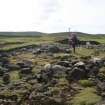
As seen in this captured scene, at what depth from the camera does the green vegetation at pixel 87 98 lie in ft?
93.5

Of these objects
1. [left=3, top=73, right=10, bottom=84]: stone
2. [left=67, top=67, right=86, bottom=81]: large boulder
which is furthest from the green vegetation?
Answer: [left=3, top=73, right=10, bottom=84]: stone

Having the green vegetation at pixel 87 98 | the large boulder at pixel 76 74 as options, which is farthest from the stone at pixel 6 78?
the green vegetation at pixel 87 98

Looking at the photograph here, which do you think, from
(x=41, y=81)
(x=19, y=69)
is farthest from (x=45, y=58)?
(x=41, y=81)

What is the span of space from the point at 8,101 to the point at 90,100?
693 centimetres

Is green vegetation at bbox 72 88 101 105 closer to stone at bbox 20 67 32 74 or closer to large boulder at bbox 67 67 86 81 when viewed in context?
large boulder at bbox 67 67 86 81

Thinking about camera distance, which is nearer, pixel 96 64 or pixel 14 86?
pixel 14 86

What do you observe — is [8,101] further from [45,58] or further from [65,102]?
[45,58]

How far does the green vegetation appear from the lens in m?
28.5

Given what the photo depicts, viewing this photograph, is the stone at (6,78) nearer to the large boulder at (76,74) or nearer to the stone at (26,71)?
the stone at (26,71)

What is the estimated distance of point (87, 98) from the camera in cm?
2948

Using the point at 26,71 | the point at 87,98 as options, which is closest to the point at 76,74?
the point at 26,71

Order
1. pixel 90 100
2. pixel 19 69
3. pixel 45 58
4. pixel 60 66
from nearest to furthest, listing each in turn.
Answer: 1. pixel 90 100
2. pixel 60 66
3. pixel 19 69
4. pixel 45 58

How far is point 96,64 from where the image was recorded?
41.0 meters

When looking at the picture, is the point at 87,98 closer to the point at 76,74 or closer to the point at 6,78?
the point at 76,74
